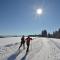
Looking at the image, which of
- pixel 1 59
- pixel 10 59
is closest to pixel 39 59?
pixel 10 59

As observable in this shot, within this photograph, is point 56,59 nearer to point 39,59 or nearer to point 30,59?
point 39,59

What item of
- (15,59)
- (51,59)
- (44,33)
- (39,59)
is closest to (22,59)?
(15,59)

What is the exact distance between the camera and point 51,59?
36.0 ft

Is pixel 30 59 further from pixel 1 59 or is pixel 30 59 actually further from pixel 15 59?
pixel 1 59

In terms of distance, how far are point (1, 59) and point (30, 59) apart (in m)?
2.18

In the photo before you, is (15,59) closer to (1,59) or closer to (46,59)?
(1,59)

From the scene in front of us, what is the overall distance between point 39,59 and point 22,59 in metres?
1.33

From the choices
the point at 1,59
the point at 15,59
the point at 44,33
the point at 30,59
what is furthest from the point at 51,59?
the point at 44,33

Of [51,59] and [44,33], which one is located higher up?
[44,33]

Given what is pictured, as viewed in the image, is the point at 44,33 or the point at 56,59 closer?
the point at 56,59

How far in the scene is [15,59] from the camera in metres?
10.6

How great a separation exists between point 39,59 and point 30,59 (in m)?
0.70

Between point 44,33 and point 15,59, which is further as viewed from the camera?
point 44,33

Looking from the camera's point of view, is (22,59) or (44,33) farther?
(44,33)
